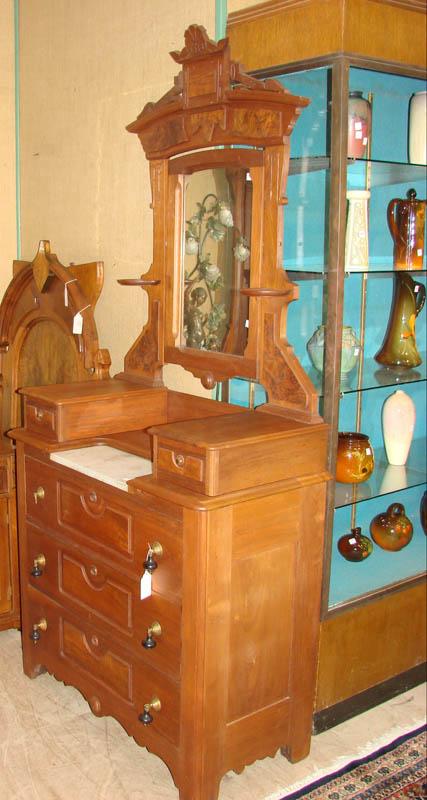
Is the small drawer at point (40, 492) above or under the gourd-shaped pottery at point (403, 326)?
under

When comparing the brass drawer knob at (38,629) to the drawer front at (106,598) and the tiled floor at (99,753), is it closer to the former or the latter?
the drawer front at (106,598)

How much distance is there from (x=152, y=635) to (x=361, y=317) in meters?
1.23

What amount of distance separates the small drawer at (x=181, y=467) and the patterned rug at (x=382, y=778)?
939mm

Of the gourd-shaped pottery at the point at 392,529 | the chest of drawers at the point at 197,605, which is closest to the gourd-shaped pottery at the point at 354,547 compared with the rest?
the gourd-shaped pottery at the point at 392,529

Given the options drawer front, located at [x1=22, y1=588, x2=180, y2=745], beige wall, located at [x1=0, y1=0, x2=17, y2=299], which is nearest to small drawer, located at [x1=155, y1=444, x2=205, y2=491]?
drawer front, located at [x1=22, y1=588, x2=180, y2=745]

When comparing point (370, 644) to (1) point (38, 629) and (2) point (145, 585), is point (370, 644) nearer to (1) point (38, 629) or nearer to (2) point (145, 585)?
(2) point (145, 585)

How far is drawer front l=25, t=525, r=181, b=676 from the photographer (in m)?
2.10

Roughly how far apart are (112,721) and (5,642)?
0.67 metres

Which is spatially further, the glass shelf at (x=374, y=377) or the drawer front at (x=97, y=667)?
the glass shelf at (x=374, y=377)

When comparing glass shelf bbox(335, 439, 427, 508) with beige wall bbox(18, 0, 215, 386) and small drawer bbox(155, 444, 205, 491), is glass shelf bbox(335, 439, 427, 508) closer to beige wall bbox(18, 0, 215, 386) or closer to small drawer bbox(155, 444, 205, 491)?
small drawer bbox(155, 444, 205, 491)

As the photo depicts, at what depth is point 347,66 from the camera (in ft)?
6.88

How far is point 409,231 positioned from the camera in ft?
8.34

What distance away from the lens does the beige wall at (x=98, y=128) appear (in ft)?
8.83

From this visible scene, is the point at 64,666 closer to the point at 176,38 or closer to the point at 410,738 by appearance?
the point at 410,738
